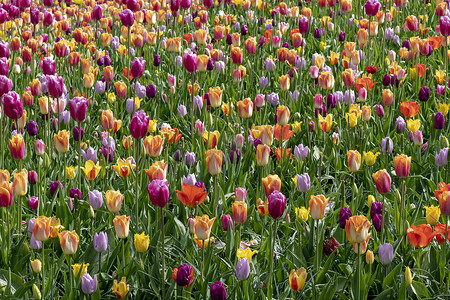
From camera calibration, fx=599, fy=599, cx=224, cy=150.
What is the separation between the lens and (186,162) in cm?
307

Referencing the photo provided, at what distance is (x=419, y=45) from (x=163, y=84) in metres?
2.00

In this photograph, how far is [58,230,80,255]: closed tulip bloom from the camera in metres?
2.00

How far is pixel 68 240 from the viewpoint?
2.01 metres

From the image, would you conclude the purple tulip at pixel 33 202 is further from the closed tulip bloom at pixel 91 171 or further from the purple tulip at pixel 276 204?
the purple tulip at pixel 276 204

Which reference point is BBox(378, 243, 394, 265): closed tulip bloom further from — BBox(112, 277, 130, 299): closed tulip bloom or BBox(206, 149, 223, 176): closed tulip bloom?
BBox(112, 277, 130, 299): closed tulip bloom

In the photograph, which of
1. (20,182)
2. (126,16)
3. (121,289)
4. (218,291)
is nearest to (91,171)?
(20,182)

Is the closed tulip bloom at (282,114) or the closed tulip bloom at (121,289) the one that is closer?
the closed tulip bloom at (121,289)

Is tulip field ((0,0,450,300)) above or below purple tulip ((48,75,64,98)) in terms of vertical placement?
below

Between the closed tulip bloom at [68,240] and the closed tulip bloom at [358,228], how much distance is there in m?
0.91

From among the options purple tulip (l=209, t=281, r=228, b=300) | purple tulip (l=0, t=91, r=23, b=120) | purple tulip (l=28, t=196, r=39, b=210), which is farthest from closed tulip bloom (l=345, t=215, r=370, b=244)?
purple tulip (l=0, t=91, r=23, b=120)

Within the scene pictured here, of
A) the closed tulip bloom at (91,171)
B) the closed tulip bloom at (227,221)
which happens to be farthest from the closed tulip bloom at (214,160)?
the closed tulip bloom at (91,171)

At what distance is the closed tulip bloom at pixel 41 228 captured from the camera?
6.70ft

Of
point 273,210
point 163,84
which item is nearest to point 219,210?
point 273,210

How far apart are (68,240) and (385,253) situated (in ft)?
3.55
